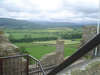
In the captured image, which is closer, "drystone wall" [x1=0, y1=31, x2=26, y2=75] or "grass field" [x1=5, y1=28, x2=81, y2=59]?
"drystone wall" [x1=0, y1=31, x2=26, y2=75]

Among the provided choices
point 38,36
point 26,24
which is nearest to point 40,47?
point 38,36

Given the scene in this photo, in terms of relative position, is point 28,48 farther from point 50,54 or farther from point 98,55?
point 98,55

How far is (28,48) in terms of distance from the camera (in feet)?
11.4

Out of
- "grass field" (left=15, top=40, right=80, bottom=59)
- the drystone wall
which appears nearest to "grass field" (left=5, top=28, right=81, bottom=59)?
"grass field" (left=15, top=40, right=80, bottom=59)

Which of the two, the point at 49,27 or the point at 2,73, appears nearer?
the point at 2,73

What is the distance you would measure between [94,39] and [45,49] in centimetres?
334

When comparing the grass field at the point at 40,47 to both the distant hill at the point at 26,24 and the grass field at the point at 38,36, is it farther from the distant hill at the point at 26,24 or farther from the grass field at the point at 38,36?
the distant hill at the point at 26,24

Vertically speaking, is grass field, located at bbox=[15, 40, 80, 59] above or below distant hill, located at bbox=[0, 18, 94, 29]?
below

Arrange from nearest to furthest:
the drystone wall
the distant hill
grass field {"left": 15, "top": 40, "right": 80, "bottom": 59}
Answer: the drystone wall
the distant hill
grass field {"left": 15, "top": 40, "right": 80, "bottom": 59}

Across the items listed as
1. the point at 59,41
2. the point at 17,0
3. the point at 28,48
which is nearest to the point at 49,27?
the point at 59,41

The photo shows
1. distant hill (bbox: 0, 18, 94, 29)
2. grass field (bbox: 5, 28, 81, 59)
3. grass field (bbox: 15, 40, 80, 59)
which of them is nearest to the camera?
distant hill (bbox: 0, 18, 94, 29)

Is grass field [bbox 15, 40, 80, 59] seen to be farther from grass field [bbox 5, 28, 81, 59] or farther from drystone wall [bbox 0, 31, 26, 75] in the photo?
drystone wall [bbox 0, 31, 26, 75]

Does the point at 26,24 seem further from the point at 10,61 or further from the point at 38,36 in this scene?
the point at 10,61

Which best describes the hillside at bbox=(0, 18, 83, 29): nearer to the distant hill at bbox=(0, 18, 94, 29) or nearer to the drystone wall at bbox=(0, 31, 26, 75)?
the distant hill at bbox=(0, 18, 94, 29)
